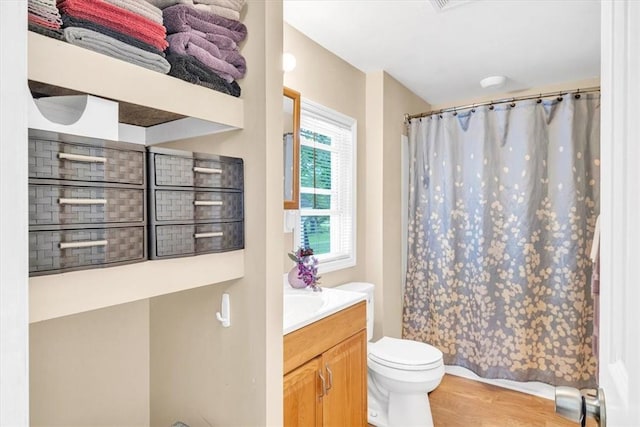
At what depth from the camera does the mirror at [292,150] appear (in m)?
2.07

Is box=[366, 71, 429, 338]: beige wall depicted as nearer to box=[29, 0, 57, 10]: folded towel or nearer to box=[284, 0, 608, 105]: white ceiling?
box=[284, 0, 608, 105]: white ceiling

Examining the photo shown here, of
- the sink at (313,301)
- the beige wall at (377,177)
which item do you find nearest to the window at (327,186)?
the beige wall at (377,177)

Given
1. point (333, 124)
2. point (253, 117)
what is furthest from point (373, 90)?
point (253, 117)

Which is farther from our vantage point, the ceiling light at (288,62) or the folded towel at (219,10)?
the ceiling light at (288,62)

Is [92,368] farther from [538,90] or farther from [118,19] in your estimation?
[538,90]

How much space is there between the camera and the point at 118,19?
0.91 metres

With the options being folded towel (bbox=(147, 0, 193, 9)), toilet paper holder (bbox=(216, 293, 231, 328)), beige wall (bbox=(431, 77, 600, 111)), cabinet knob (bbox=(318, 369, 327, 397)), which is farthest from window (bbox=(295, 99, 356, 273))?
beige wall (bbox=(431, 77, 600, 111))

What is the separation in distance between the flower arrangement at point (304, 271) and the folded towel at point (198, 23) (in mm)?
1168

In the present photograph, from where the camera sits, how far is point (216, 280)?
1.14 meters

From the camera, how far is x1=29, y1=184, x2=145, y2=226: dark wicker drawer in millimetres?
753

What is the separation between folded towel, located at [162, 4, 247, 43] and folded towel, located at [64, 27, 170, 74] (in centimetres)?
14

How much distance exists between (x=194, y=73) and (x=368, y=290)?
192cm

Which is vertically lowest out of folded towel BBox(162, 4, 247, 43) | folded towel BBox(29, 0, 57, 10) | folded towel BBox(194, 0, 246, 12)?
folded towel BBox(29, 0, 57, 10)

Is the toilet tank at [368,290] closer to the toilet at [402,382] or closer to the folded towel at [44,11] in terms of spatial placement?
the toilet at [402,382]
